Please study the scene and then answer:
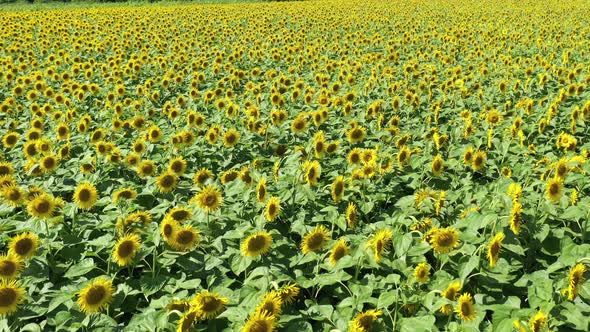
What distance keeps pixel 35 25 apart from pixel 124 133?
14.5 meters

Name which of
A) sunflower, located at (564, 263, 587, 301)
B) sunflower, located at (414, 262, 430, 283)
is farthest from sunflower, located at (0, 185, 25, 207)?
sunflower, located at (564, 263, 587, 301)

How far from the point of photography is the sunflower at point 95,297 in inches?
109

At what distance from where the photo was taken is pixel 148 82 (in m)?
8.74

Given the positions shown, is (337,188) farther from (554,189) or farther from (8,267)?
(8,267)

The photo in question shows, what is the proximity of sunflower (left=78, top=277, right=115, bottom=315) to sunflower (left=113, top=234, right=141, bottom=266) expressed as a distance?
0.31 metres

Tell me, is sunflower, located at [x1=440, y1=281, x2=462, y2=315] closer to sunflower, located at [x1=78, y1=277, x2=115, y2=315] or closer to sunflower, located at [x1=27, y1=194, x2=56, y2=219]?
sunflower, located at [x1=78, y1=277, x2=115, y2=315]

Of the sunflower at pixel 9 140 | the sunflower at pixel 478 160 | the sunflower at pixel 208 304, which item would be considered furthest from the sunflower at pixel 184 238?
the sunflower at pixel 9 140

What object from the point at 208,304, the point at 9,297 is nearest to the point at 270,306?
the point at 208,304

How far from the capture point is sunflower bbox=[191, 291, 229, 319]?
8.59ft


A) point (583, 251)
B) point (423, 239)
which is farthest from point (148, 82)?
point (583, 251)

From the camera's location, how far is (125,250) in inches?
125

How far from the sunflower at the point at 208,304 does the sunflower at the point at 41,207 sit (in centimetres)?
169

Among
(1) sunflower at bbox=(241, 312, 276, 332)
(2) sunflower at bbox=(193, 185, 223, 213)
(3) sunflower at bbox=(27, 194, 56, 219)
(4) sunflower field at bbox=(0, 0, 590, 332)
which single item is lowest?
(4) sunflower field at bbox=(0, 0, 590, 332)

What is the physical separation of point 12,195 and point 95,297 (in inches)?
60.6
